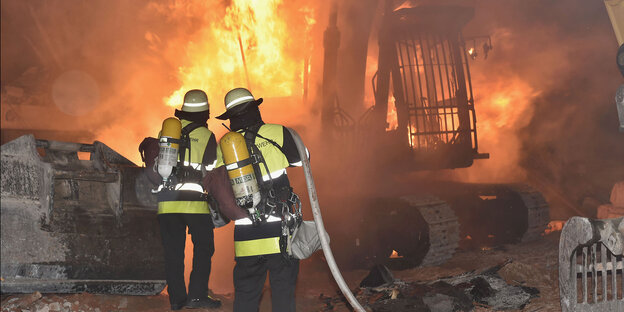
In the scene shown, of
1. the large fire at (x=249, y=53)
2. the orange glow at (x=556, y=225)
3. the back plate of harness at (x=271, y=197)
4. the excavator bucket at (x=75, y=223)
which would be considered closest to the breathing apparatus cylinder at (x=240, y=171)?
the back plate of harness at (x=271, y=197)

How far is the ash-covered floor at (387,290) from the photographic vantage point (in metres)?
4.76

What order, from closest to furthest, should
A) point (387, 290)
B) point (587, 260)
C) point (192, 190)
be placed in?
point (587, 260) < point (192, 190) < point (387, 290)

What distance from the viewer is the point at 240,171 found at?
3.47 m

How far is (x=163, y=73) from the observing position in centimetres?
1402

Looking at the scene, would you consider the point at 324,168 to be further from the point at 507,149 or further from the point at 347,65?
the point at 507,149

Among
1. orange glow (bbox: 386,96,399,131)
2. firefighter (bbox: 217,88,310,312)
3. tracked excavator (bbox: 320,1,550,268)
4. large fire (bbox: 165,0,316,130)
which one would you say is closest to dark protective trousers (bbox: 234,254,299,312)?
firefighter (bbox: 217,88,310,312)

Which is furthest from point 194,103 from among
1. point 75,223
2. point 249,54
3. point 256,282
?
point 249,54

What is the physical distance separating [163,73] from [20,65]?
5.74 metres

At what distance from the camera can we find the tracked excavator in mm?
7527

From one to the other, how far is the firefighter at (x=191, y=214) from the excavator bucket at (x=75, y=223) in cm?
50

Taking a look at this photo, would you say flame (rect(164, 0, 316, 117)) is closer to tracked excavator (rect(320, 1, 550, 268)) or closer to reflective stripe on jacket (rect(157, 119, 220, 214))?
tracked excavator (rect(320, 1, 550, 268))

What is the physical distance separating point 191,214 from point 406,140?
12.7 ft

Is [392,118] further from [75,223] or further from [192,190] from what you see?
[75,223]

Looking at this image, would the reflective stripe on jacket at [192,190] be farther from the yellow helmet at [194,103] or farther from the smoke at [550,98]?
the smoke at [550,98]
